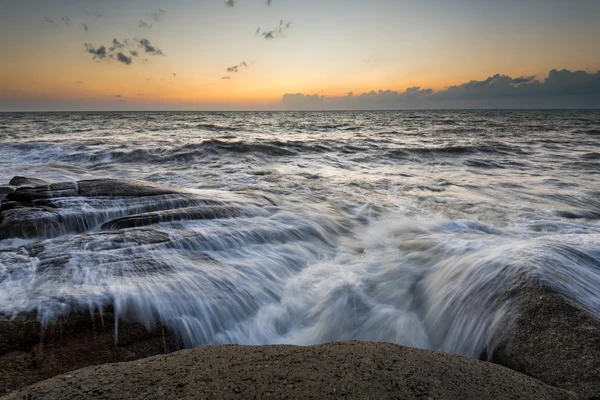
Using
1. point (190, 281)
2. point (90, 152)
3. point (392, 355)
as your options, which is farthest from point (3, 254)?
point (90, 152)

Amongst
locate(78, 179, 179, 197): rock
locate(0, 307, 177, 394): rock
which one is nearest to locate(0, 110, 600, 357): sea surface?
locate(0, 307, 177, 394): rock

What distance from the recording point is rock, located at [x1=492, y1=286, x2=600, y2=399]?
176 cm

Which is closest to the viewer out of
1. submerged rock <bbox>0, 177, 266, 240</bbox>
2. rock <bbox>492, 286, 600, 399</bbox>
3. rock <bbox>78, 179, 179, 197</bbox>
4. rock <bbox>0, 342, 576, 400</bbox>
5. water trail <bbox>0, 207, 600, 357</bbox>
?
rock <bbox>0, 342, 576, 400</bbox>

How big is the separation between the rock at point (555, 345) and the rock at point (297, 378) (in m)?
0.20

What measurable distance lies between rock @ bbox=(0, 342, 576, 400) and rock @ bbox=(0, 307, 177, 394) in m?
0.38

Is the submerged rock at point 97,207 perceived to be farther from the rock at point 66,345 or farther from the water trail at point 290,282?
the rock at point 66,345

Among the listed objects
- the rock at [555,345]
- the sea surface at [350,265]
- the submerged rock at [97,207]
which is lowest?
the sea surface at [350,265]

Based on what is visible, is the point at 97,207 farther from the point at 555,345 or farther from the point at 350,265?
the point at 555,345

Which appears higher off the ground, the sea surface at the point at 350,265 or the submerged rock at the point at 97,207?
the submerged rock at the point at 97,207

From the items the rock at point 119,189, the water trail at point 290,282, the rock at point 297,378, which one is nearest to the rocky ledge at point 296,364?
the rock at point 297,378

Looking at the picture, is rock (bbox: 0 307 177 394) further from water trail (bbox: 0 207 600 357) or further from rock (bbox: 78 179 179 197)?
rock (bbox: 78 179 179 197)

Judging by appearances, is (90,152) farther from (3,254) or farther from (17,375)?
(17,375)

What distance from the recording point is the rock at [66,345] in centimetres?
184

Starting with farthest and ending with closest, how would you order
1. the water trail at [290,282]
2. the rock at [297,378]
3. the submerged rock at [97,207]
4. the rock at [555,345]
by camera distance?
the submerged rock at [97,207] < the water trail at [290,282] < the rock at [555,345] < the rock at [297,378]
